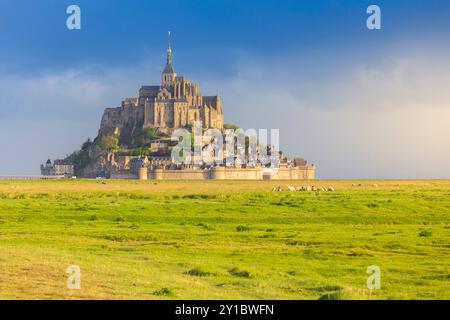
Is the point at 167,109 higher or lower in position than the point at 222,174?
higher

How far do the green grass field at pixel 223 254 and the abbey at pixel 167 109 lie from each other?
5474 inches

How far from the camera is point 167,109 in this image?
7195 inches

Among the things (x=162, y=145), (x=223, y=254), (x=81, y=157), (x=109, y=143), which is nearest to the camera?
(x=223, y=254)

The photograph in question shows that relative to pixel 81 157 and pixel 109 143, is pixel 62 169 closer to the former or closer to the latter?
pixel 81 157

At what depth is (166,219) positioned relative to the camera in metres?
40.4

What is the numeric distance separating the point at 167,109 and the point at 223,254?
522 feet

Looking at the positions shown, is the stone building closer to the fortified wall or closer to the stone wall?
the fortified wall

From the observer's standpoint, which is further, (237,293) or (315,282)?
(315,282)

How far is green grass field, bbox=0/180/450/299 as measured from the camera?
1769cm

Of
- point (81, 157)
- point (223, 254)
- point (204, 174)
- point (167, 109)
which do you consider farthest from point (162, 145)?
point (223, 254)
